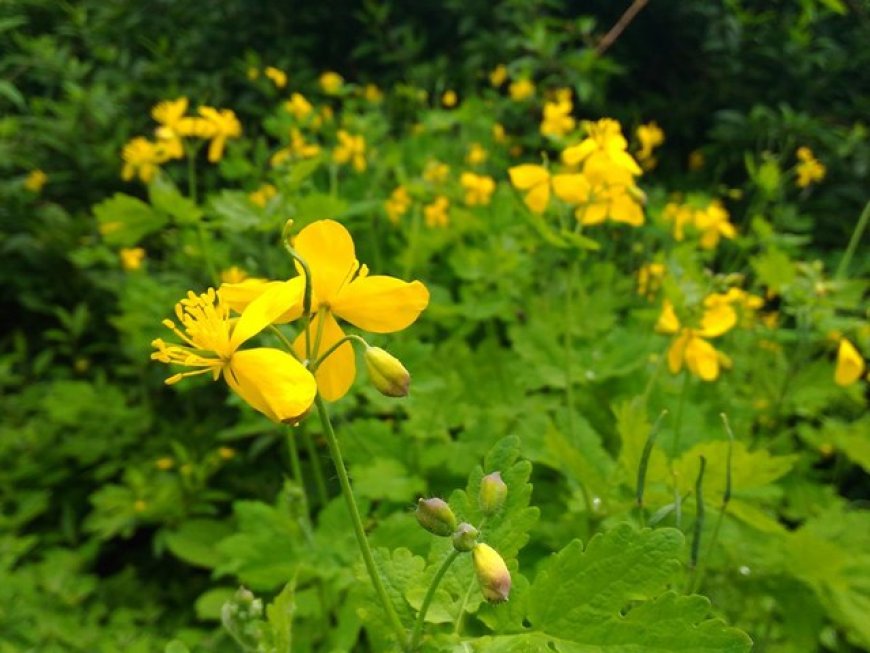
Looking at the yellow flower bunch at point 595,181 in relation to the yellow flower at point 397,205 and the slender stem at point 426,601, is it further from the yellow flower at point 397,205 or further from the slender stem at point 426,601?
the yellow flower at point 397,205

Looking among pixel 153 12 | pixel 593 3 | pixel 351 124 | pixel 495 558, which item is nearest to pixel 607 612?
pixel 495 558

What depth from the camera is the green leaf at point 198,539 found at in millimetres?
2211

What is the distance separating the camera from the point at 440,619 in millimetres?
842

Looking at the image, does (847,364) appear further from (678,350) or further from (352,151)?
(352,151)

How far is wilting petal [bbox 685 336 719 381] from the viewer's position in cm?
148

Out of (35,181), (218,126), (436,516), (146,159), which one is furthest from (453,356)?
(35,181)

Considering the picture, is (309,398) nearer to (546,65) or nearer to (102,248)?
(102,248)

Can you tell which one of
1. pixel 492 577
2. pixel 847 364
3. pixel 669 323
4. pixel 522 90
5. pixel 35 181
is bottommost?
pixel 35 181

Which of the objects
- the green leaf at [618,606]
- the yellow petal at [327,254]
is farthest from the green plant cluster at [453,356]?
the yellow petal at [327,254]

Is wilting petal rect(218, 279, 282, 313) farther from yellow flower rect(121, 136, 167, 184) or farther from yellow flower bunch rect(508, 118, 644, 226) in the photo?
yellow flower rect(121, 136, 167, 184)

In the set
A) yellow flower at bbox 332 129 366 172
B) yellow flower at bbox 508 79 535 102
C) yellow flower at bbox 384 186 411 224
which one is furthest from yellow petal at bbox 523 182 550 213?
yellow flower at bbox 508 79 535 102

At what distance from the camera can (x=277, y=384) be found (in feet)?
2.30

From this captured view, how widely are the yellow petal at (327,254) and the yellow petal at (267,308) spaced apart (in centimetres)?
4

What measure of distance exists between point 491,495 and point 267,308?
0.95 ft
